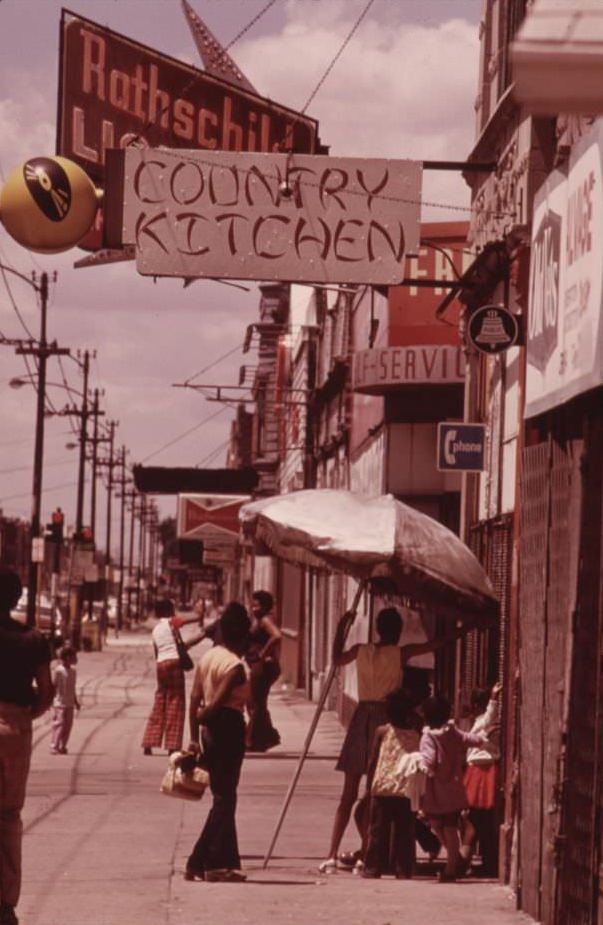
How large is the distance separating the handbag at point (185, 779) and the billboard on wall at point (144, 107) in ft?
21.5

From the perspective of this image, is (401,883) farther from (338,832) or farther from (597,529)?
(597,529)

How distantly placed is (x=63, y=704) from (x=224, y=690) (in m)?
11.3

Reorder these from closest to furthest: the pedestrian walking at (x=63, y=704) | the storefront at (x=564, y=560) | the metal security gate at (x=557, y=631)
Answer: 1. the storefront at (x=564, y=560)
2. the metal security gate at (x=557, y=631)
3. the pedestrian walking at (x=63, y=704)

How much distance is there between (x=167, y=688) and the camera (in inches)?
896

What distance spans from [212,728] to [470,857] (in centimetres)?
203

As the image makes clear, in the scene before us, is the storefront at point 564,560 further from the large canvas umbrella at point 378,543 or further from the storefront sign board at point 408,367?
the storefront sign board at point 408,367

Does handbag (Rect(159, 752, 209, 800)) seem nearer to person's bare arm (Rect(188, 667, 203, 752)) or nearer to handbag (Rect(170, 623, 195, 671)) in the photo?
person's bare arm (Rect(188, 667, 203, 752))

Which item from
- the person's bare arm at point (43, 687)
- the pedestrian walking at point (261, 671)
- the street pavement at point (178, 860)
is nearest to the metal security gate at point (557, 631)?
the street pavement at point (178, 860)

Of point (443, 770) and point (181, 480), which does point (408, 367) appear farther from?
point (181, 480)

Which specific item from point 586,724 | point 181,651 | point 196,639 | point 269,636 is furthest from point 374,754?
point 181,651

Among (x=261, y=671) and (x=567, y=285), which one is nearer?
→ (x=567, y=285)

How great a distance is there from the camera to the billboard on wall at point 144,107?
17.5 meters

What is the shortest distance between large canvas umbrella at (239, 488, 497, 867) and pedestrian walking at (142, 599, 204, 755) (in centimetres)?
913

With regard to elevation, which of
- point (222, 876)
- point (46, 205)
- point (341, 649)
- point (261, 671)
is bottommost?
point (222, 876)
